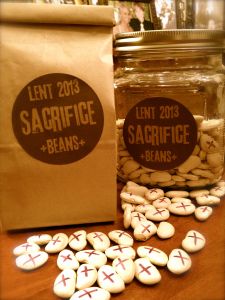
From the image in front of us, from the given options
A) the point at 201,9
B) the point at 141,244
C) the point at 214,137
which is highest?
the point at 201,9

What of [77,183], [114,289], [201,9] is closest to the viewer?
[114,289]

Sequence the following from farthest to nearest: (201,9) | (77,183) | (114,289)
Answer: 1. (201,9)
2. (77,183)
3. (114,289)

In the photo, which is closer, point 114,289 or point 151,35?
point 114,289

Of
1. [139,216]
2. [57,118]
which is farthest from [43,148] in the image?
[139,216]

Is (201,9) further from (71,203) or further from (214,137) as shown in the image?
(71,203)

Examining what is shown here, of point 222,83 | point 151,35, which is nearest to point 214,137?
point 222,83

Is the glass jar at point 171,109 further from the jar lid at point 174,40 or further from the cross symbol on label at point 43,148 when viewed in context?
the cross symbol on label at point 43,148

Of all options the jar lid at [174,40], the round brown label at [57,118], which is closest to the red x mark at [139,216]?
the round brown label at [57,118]

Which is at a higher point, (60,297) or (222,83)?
(222,83)
